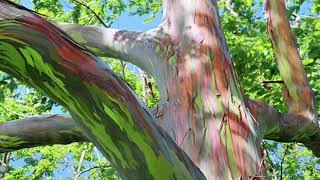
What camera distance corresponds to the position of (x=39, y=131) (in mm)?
3443

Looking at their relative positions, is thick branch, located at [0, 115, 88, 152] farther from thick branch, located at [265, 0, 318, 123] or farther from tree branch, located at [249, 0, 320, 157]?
thick branch, located at [265, 0, 318, 123]

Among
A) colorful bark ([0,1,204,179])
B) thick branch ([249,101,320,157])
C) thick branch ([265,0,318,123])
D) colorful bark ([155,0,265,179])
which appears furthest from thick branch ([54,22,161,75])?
colorful bark ([0,1,204,179])

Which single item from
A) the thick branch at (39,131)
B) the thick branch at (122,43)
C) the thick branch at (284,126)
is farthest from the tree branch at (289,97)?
the thick branch at (39,131)

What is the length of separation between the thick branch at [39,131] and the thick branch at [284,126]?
4.17 ft

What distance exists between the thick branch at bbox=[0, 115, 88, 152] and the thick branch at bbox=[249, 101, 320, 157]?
1.27 meters

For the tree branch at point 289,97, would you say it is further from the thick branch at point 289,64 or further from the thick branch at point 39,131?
the thick branch at point 39,131

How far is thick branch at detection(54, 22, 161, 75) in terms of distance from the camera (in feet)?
11.3

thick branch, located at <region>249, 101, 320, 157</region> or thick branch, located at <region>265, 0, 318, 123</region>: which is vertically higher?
thick branch, located at <region>265, 0, 318, 123</region>

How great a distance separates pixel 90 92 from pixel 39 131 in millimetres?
2159

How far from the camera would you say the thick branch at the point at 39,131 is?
134 inches

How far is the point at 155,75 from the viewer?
10.9ft

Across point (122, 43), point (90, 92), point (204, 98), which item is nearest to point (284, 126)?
point (204, 98)

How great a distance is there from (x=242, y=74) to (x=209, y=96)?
9.45ft

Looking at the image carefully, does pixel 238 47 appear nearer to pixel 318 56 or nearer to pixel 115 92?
pixel 318 56
